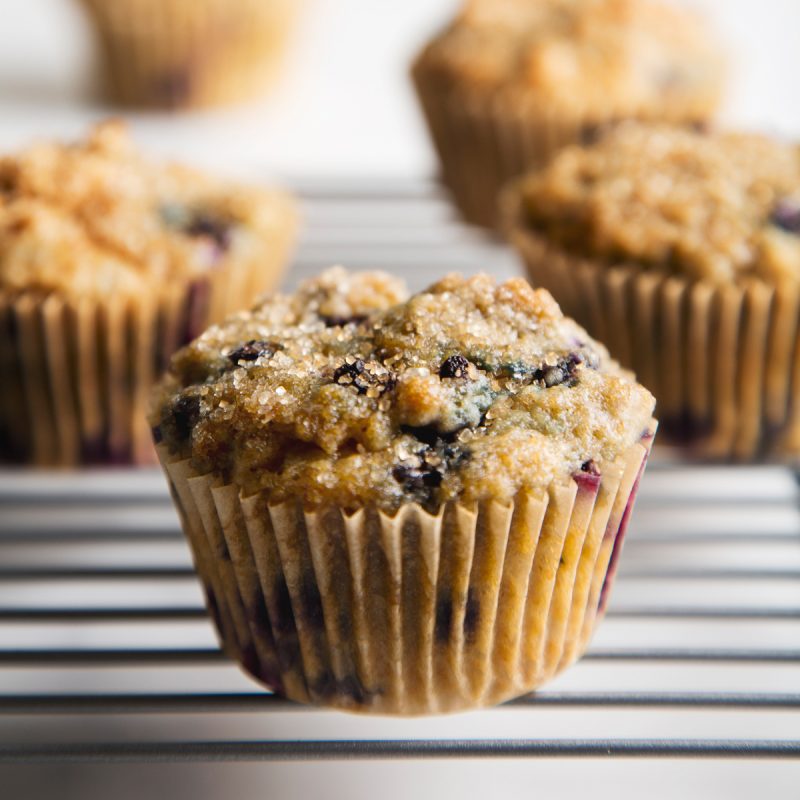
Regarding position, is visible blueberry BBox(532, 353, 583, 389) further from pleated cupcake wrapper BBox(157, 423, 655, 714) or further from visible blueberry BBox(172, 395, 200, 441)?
visible blueberry BBox(172, 395, 200, 441)

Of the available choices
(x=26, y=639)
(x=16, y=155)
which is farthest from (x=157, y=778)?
(x=16, y=155)

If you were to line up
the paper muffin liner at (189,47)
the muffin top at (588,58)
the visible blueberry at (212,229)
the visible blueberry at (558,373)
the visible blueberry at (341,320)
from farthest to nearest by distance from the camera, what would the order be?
the paper muffin liner at (189,47) → the muffin top at (588,58) → the visible blueberry at (212,229) → the visible blueberry at (341,320) → the visible blueberry at (558,373)

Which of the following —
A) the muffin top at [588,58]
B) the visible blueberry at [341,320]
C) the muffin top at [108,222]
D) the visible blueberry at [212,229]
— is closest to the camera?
the visible blueberry at [341,320]

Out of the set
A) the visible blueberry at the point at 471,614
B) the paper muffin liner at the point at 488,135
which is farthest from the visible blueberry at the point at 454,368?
the paper muffin liner at the point at 488,135

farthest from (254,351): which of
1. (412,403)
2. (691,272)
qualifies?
(691,272)

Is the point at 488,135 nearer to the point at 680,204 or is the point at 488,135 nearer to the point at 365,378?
the point at 680,204

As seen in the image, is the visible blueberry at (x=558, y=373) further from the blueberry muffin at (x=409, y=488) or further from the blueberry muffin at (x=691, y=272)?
the blueberry muffin at (x=691, y=272)

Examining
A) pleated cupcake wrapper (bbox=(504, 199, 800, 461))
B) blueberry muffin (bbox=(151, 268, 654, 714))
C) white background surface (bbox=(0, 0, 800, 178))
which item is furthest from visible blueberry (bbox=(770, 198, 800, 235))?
white background surface (bbox=(0, 0, 800, 178))
